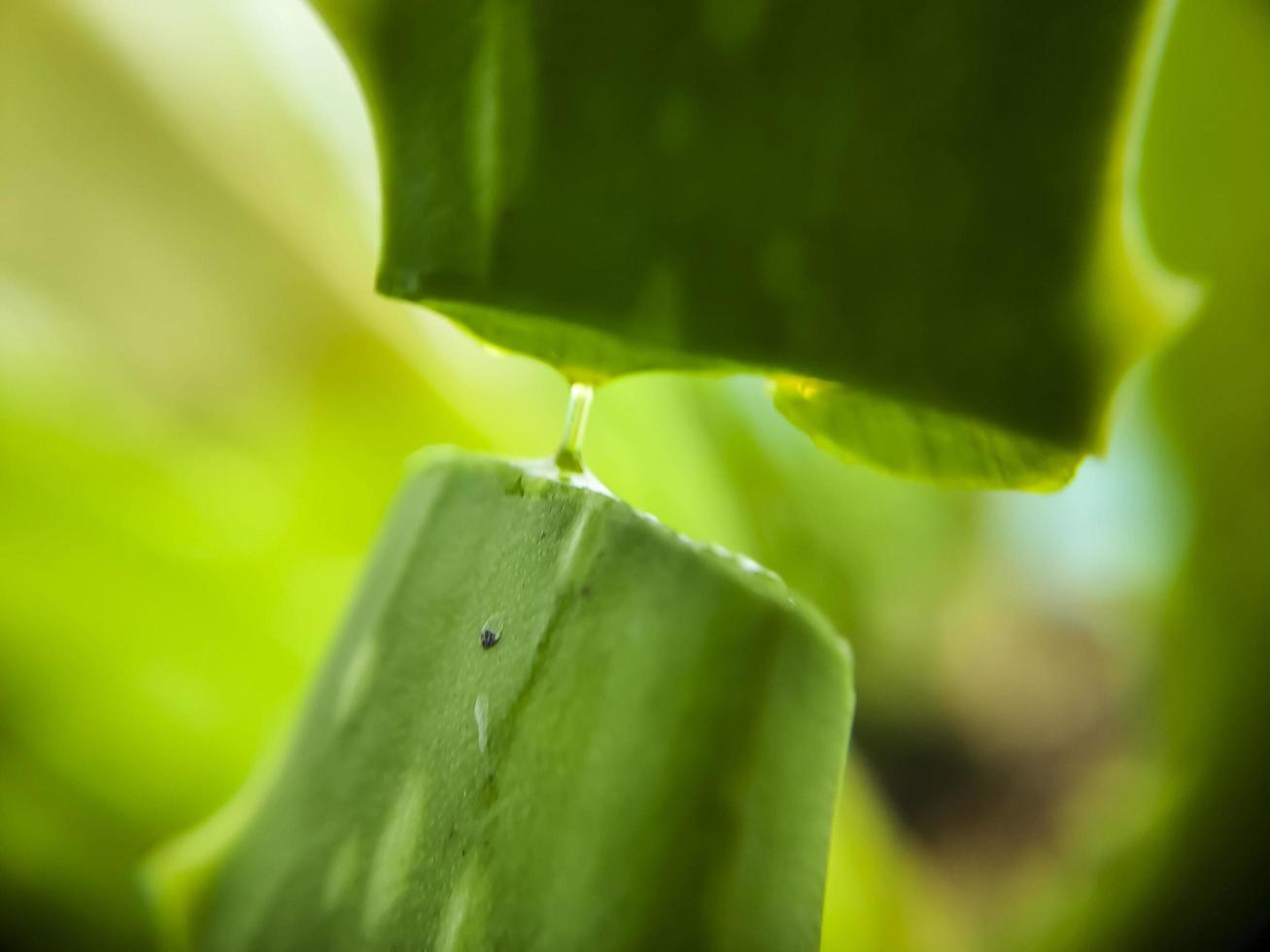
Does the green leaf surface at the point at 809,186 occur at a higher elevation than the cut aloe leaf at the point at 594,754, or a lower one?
higher

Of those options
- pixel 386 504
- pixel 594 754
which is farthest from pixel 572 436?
pixel 386 504

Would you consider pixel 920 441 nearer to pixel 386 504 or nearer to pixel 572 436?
pixel 572 436

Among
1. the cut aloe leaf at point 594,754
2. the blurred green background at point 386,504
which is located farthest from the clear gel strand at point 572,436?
the blurred green background at point 386,504

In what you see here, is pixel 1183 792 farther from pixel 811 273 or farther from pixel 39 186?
pixel 39 186

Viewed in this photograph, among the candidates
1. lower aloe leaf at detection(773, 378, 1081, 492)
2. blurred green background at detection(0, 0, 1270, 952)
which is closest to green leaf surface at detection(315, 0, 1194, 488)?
lower aloe leaf at detection(773, 378, 1081, 492)

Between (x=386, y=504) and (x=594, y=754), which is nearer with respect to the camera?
(x=594, y=754)

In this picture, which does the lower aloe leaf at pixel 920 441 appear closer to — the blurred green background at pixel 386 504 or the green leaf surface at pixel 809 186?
the green leaf surface at pixel 809 186

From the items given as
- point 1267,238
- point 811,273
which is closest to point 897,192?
point 811,273
